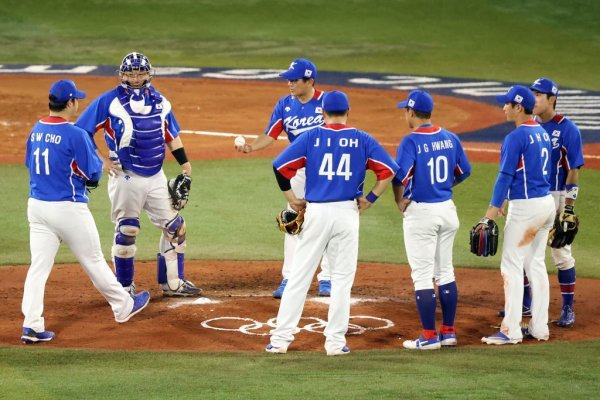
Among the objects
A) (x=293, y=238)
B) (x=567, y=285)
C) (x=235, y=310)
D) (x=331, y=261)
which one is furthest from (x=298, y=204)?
(x=567, y=285)

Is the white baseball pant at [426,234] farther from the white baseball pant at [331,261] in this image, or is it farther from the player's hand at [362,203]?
the white baseball pant at [331,261]

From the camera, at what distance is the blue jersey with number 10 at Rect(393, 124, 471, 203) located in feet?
27.2

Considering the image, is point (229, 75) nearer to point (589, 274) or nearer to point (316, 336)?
point (589, 274)

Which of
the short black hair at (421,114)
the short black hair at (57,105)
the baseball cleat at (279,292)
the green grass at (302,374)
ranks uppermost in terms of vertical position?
the short black hair at (57,105)

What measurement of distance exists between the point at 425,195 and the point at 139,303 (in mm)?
2879

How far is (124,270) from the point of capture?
10094 mm

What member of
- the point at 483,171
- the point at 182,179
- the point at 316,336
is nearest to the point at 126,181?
the point at 182,179

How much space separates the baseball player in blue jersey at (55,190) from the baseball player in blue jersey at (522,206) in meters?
3.17

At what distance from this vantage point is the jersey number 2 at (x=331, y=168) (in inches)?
317

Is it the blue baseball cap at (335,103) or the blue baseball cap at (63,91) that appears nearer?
the blue baseball cap at (335,103)

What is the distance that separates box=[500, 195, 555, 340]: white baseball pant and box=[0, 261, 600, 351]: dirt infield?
0.40 meters

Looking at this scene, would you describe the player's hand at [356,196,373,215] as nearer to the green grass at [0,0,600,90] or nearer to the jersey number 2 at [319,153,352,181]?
the jersey number 2 at [319,153,352,181]

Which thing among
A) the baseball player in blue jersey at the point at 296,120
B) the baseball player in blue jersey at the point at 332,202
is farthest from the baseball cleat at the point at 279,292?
the baseball player in blue jersey at the point at 332,202

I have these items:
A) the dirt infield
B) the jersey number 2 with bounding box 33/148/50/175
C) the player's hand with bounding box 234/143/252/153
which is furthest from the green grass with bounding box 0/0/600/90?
the jersey number 2 with bounding box 33/148/50/175
